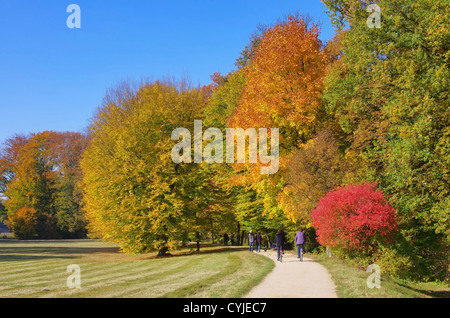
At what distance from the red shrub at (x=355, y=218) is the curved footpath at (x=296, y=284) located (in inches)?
66.6

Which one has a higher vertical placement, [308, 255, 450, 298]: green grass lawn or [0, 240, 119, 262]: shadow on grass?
[308, 255, 450, 298]: green grass lawn

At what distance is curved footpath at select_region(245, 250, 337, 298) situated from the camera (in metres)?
10.8

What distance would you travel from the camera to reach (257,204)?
32688 millimetres

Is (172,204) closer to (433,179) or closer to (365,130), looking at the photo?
(365,130)

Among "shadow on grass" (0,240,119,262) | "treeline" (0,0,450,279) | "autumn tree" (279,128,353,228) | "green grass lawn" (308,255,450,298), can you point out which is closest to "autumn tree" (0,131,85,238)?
"shadow on grass" (0,240,119,262)

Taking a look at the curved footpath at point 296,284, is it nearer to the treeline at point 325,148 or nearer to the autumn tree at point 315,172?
the treeline at point 325,148

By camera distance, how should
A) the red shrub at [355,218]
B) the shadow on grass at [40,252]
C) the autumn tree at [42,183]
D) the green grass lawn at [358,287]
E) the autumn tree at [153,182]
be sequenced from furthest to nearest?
the autumn tree at [42,183], the shadow on grass at [40,252], the autumn tree at [153,182], the red shrub at [355,218], the green grass lawn at [358,287]

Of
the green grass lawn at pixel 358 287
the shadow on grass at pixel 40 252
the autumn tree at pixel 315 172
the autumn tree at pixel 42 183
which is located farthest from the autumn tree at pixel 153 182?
the autumn tree at pixel 42 183

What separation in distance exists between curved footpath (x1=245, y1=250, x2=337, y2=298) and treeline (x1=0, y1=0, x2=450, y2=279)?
8.03 ft

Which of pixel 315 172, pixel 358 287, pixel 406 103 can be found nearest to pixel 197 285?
pixel 358 287

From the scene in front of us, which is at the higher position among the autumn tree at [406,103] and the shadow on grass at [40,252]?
the autumn tree at [406,103]

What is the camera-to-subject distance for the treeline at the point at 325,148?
1727 cm

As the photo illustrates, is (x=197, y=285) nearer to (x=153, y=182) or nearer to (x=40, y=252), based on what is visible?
(x=153, y=182)

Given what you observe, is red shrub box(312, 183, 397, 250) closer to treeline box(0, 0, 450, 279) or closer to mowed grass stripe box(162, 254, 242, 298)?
treeline box(0, 0, 450, 279)
